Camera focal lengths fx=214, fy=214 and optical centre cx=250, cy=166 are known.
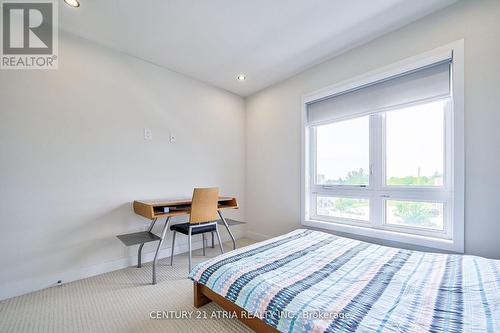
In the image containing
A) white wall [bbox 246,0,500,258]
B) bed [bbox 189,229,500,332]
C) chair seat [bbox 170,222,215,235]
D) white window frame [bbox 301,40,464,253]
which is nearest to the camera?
bed [bbox 189,229,500,332]

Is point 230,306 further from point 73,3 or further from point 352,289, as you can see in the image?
point 73,3

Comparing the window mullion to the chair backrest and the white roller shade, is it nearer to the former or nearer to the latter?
the white roller shade

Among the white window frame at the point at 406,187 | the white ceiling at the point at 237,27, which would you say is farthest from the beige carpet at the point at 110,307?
the white ceiling at the point at 237,27

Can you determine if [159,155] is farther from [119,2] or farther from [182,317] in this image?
[182,317]

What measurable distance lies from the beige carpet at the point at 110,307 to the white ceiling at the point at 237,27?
249 centimetres

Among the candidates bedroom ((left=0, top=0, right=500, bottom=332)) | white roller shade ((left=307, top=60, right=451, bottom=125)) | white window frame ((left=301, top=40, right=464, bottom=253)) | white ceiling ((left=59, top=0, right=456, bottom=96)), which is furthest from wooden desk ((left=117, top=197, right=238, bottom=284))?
white roller shade ((left=307, top=60, right=451, bottom=125))

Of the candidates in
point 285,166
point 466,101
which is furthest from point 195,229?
point 466,101

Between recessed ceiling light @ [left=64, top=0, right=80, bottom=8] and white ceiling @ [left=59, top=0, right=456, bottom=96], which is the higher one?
recessed ceiling light @ [left=64, top=0, right=80, bottom=8]

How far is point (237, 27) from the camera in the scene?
2.10 m

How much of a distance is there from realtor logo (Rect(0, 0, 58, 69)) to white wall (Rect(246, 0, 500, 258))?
261 cm

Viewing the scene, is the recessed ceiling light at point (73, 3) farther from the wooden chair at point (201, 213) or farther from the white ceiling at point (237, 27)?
the wooden chair at point (201, 213)

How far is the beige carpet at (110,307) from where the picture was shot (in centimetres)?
147

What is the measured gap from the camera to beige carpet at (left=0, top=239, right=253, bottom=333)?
4.82ft

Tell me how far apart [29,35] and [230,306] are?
2.97m
